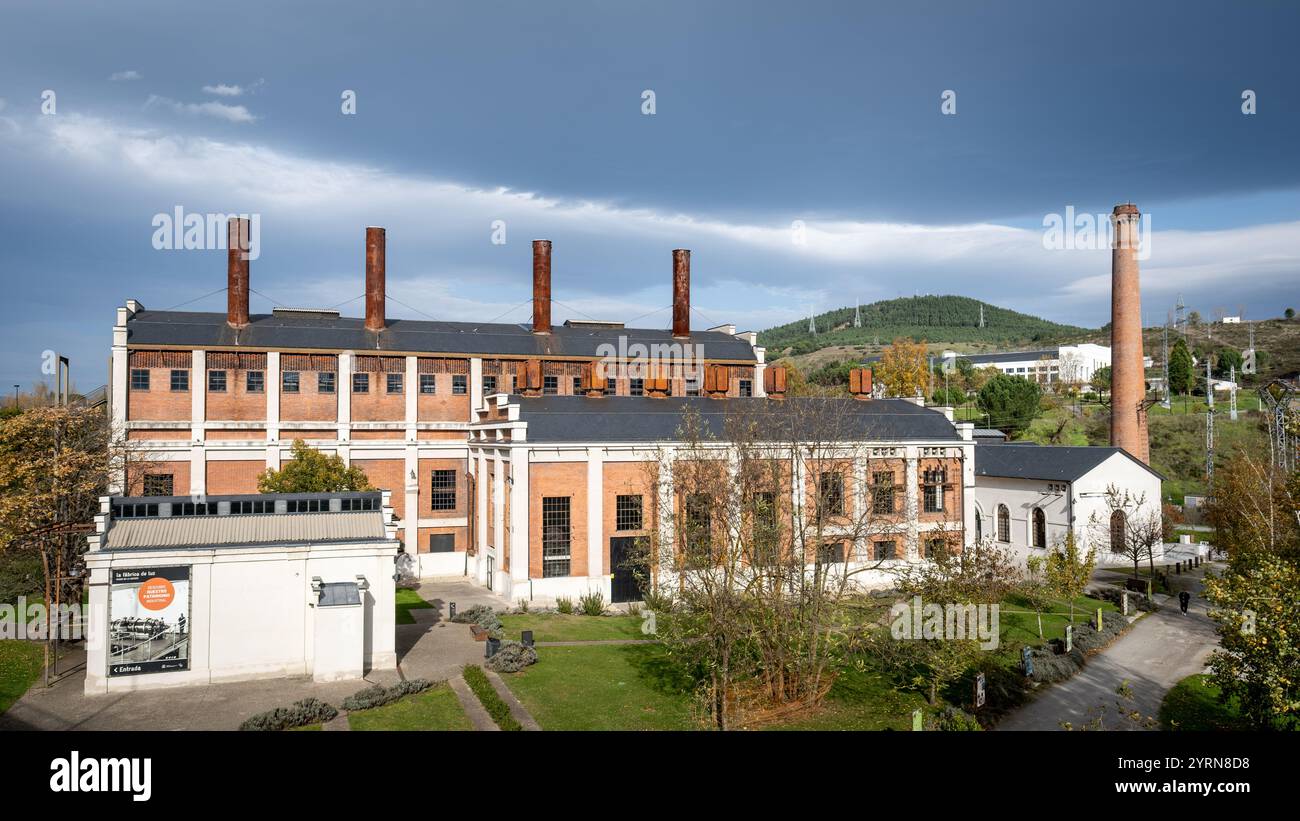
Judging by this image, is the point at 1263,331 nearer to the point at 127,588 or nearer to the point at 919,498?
the point at 919,498

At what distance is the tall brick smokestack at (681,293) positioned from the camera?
168 feet

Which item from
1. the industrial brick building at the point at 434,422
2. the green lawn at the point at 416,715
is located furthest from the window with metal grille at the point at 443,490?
the green lawn at the point at 416,715

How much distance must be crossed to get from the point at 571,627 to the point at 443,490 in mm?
16576

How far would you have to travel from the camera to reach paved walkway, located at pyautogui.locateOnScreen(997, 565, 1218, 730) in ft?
64.6

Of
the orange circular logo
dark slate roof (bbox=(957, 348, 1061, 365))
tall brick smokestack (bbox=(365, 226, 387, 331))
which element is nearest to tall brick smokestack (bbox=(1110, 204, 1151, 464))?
tall brick smokestack (bbox=(365, 226, 387, 331))

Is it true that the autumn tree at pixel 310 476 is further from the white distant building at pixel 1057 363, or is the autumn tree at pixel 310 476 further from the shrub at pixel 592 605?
the white distant building at pixel 1057 363

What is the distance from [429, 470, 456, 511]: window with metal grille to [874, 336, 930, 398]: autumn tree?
1715 inches

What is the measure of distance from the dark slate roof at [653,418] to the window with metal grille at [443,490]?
823 centimetres

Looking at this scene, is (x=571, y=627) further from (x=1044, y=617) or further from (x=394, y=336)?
(x=394, y=336)

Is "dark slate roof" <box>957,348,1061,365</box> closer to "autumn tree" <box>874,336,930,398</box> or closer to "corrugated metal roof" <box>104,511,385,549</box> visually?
"autumn tree" <box>874,336,930,398</box>

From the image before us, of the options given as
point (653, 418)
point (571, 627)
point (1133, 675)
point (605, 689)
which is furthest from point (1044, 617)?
point (605, 689)
